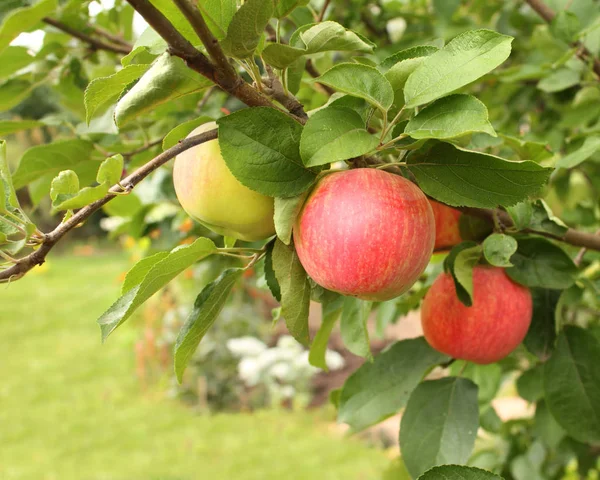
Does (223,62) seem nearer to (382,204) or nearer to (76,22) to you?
(382,204)

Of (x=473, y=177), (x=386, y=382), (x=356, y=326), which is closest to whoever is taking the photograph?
(x=473, y=177)

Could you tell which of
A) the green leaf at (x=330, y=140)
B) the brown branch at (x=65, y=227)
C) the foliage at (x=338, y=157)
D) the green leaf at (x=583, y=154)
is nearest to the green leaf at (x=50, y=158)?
the foliage at (x=338, y=157)

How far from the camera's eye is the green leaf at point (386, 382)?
85 cm

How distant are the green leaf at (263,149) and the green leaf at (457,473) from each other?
0.28 m

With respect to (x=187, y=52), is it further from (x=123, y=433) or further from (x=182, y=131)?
(x=123, y=433)

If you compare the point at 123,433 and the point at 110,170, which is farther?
the point at 123,433

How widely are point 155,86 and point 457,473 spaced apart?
0.42 m

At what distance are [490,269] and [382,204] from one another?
0.30m

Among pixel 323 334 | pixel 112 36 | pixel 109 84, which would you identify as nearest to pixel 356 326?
pixel 323 334

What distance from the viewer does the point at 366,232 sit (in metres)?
0.53

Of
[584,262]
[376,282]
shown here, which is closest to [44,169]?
[376,282]

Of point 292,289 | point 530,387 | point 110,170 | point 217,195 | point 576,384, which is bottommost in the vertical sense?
point 530,387

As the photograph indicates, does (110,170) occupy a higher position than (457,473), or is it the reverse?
(110,170)

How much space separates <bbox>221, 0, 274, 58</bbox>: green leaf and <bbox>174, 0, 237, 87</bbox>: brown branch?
16 millimetres
